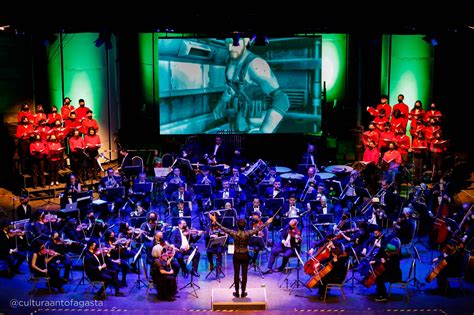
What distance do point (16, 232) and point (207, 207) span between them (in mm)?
4130

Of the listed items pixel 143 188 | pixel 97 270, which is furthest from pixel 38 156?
pixel 97 270

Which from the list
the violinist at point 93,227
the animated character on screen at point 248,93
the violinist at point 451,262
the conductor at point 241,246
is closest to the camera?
the conductor at point 241,246

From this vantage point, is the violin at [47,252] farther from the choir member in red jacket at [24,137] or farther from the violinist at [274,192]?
the choir member in red jacket at [24,137]

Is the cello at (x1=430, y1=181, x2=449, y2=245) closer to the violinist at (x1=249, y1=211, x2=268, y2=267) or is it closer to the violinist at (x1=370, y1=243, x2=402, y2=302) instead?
the violinist at (x1=370, y1=243, x2=402, y2=302)

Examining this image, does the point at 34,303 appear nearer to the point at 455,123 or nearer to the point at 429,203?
the point at 429,203

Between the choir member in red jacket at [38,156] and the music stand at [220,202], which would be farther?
the choir member in red jacket at [38,156]

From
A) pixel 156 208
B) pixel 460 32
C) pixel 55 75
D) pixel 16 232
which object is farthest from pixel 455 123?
pixel 16 232

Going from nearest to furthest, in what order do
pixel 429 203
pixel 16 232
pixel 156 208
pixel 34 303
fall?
pixel 34 303 < pixel 16 232 < pixel 429 203 < pixel 156 208

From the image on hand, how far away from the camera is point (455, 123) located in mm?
22031

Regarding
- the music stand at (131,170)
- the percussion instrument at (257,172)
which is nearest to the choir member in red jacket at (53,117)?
the music stand at (131,170)

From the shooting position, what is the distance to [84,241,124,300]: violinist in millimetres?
14328

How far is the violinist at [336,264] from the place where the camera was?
14.2 meters

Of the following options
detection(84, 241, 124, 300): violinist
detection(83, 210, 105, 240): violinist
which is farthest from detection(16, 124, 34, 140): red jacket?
detection(84, 241, 124, 300): violinist

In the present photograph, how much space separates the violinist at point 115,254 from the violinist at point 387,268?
4.42 m
